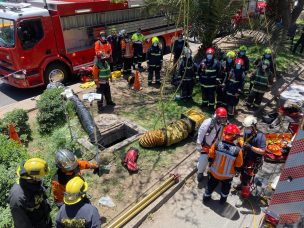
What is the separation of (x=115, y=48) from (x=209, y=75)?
4506 mm

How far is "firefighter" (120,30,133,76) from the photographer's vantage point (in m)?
10.3

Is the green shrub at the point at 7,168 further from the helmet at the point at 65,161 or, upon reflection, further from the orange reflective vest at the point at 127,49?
the orange reflective vest at the point at 127,49

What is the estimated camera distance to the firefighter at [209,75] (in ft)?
24.9

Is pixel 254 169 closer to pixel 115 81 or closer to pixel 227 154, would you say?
pixel 227 154

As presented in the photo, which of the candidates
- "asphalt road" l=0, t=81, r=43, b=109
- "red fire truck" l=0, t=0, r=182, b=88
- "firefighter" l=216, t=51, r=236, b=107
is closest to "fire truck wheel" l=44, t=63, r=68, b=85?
"red fire truck" l=0, t=0, r=182, b=88

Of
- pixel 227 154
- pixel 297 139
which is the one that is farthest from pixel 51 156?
pixel 297 139

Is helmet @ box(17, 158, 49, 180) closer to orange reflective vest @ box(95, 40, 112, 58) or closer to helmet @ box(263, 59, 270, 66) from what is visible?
helmet @ box(263, 59, 270, 66)

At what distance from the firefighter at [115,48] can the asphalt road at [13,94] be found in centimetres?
Result: 289

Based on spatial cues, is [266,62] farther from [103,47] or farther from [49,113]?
[49,113]

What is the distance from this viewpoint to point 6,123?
23.0 feet

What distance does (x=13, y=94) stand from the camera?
9.91 meters

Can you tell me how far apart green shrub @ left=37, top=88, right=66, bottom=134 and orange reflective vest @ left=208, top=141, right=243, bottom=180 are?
14.7ft

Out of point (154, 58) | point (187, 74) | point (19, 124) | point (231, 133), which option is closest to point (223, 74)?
point (187, 74)

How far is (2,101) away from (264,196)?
8273mm
